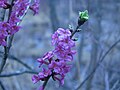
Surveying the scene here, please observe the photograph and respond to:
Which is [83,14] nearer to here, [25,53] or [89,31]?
[89,31]

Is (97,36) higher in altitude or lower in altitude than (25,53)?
higher

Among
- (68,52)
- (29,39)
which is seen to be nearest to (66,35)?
(68,52)

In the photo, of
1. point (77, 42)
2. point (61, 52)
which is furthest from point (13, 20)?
point (77, 42)

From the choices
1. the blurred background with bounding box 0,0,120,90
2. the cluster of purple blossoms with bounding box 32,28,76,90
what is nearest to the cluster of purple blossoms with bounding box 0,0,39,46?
the cluster of purple blossoms with bounding box 32,28,76,90

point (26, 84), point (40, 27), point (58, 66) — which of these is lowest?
point (40, 27)

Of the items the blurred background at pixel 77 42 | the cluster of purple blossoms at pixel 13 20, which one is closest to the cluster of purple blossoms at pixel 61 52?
the cluster of purple blossoms at pixel 13 20

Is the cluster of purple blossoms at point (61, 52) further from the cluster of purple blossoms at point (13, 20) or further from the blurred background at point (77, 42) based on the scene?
the blurred background at point (77, 42)

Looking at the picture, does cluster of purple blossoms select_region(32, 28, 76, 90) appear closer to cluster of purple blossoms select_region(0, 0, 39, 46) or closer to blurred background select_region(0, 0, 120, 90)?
cluster of purple blossoms select_region(0, 0, 39, 46)

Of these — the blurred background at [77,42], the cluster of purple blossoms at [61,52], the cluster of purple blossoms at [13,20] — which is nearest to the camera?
the cluster of purple blossoms at [61,52]

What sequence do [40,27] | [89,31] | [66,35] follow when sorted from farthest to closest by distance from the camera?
1. [40,27]
2. [89,31]
3. [66,35]
